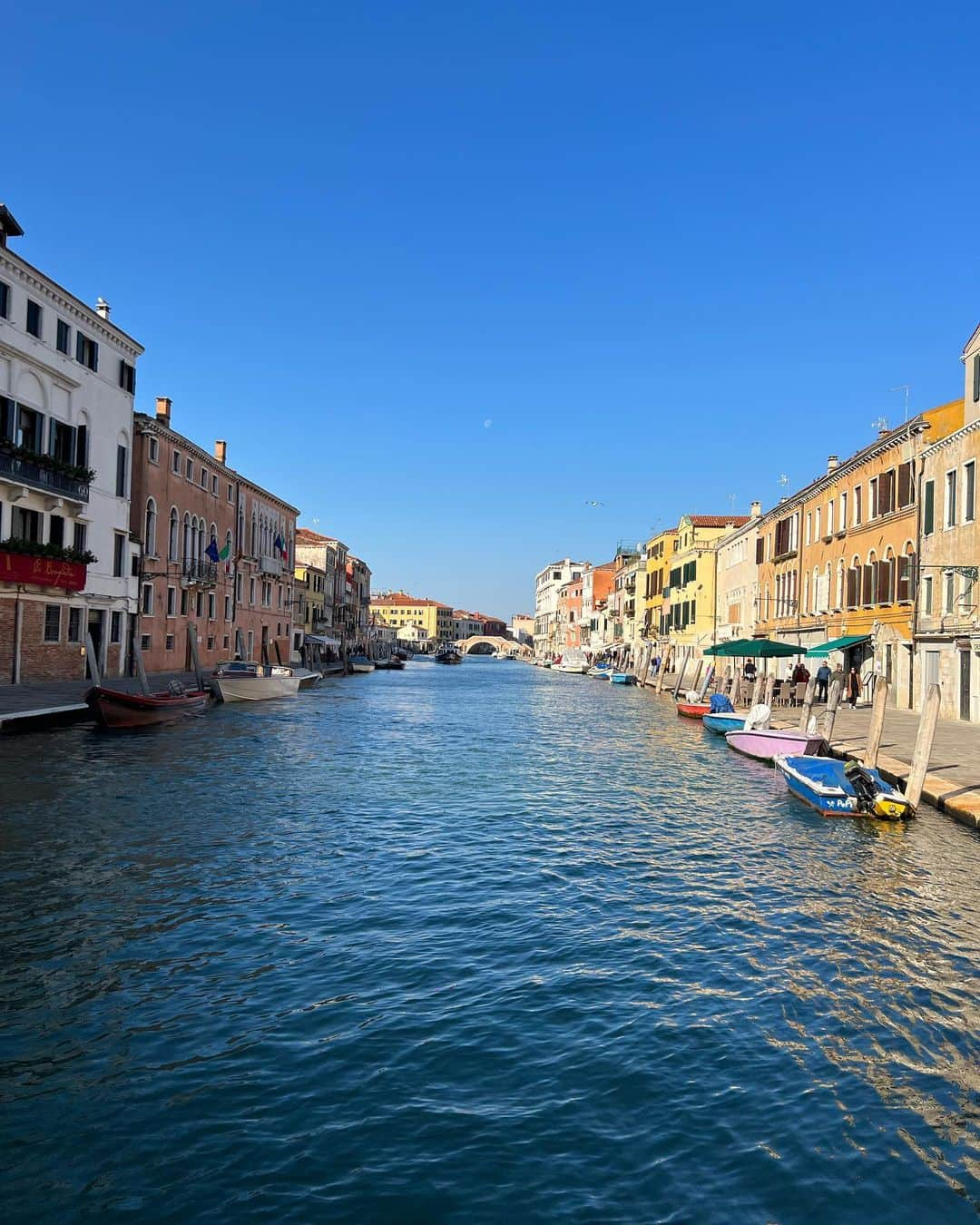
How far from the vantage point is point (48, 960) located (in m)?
7.87

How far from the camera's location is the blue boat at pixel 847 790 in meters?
14.3

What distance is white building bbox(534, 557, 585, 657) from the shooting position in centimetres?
15662

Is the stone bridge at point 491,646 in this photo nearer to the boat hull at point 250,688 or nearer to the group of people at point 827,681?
the boat hull at point 250,688

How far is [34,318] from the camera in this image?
28688 millimetres

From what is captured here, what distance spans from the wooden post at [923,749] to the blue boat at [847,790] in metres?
0.19

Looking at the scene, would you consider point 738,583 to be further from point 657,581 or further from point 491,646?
point 491,646

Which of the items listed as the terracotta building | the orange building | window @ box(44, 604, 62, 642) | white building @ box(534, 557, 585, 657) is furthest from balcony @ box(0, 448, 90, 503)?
white building @ box(534, 557, 585, 657)

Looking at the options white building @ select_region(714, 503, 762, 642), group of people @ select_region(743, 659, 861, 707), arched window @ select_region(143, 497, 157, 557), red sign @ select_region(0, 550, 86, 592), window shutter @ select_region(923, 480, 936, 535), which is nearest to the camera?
red sign @ select_region(0, 550, 86, 592)

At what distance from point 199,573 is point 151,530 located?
522 centimetres

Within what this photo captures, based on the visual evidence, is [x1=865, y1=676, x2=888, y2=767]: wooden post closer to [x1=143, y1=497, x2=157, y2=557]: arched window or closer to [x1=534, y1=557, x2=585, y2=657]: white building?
[x1=143, y1=497, x2=157, y2=557]: arched window

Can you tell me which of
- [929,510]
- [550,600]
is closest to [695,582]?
[929,510]

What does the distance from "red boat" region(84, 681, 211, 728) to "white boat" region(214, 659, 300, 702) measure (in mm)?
8074

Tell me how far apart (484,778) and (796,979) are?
11736 mm

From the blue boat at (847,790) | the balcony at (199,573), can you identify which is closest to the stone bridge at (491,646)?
the balcony at (199,573)
